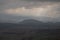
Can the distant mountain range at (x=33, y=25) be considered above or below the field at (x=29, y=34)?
above

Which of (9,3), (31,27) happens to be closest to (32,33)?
(31,27)

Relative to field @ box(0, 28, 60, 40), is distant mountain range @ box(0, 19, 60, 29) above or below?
above

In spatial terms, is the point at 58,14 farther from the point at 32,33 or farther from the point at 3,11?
the point at 3,11

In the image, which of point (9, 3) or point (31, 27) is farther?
point (9, 3)

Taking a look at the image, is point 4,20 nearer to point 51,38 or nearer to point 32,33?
point 32,33

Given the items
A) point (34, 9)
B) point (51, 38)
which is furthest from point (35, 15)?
point (51, 38)

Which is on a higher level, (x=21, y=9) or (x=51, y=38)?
(x=21, y=9)

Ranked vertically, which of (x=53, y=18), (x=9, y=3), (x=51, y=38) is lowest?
(x=51, y=38)

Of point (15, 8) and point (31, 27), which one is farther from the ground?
point (15, 8)
